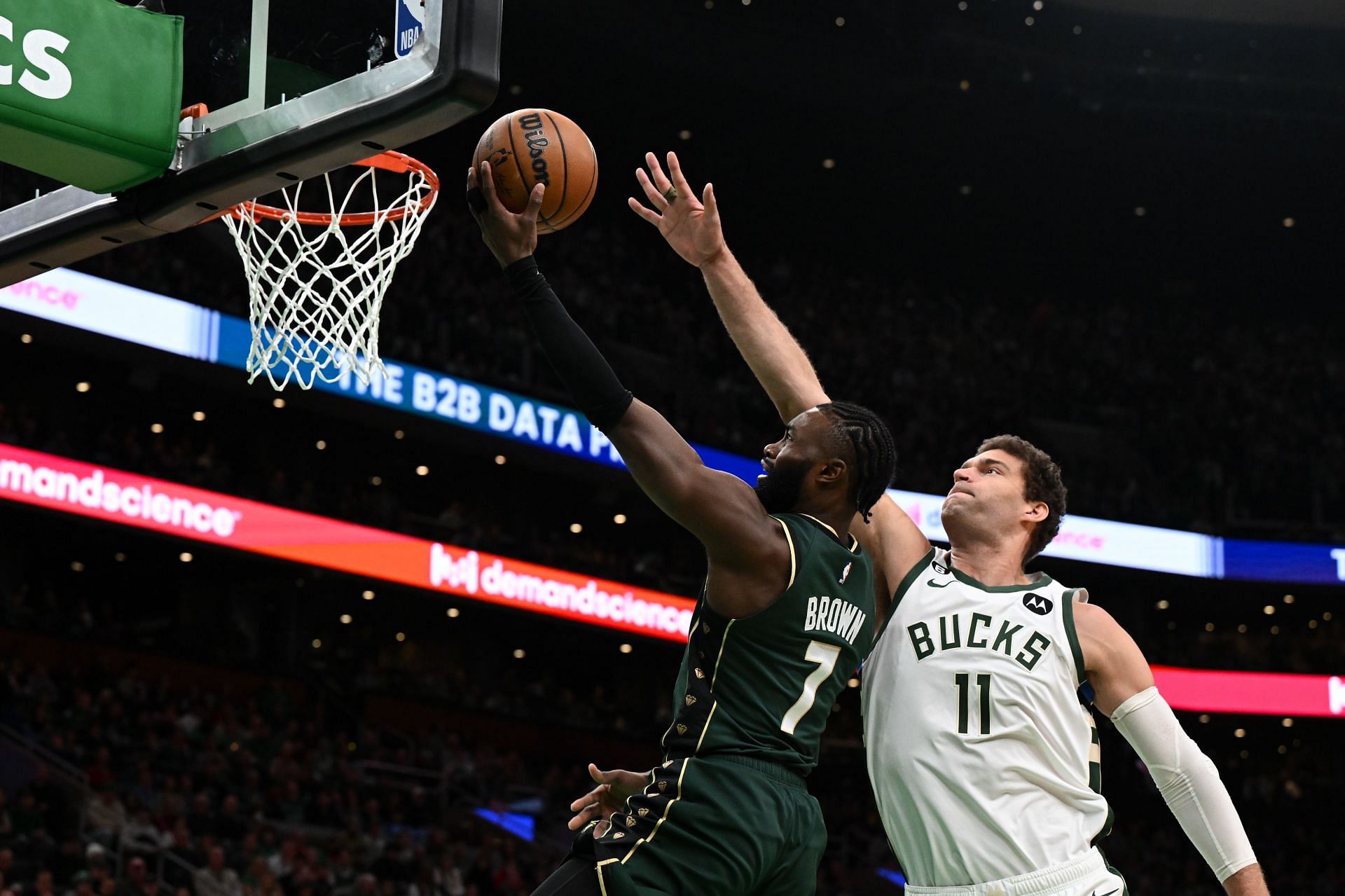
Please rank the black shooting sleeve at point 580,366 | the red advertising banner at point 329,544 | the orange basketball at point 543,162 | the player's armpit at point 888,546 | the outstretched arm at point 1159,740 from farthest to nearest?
the red advertising banner at point 329,544, the player's armpit at point 888,546, the outstretched arm at point 1159,740, the orange basketball at point 543,162, the black shooting sleeve at point 580,366

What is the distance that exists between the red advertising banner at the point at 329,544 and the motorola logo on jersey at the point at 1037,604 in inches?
536

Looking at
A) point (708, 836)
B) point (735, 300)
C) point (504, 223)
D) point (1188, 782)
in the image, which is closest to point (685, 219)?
point (735, 300)

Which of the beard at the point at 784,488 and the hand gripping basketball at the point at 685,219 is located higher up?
the hand gripping basketball at the point at 685,219

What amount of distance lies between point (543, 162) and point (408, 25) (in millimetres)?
484

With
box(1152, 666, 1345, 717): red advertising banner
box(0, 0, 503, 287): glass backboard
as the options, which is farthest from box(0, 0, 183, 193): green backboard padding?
box(1152, 666, 1345, 717): red advertising banner

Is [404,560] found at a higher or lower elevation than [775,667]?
higher

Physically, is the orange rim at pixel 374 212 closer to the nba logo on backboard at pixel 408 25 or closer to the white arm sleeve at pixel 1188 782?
the nba logo on backboard at pixel 408 25

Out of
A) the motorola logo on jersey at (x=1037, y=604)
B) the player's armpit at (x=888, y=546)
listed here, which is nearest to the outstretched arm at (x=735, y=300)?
the player's armpit at (x=888, y=546)

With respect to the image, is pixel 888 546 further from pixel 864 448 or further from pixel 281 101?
pixel 281 101

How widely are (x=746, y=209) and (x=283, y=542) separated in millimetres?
12840

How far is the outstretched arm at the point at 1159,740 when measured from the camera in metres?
3.93

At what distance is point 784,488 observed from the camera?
357 centimetres

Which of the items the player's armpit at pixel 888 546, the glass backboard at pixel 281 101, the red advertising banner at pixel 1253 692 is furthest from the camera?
the red advertising banner at pixel 1253 692

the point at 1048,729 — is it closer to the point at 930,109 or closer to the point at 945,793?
the point at 945,793
